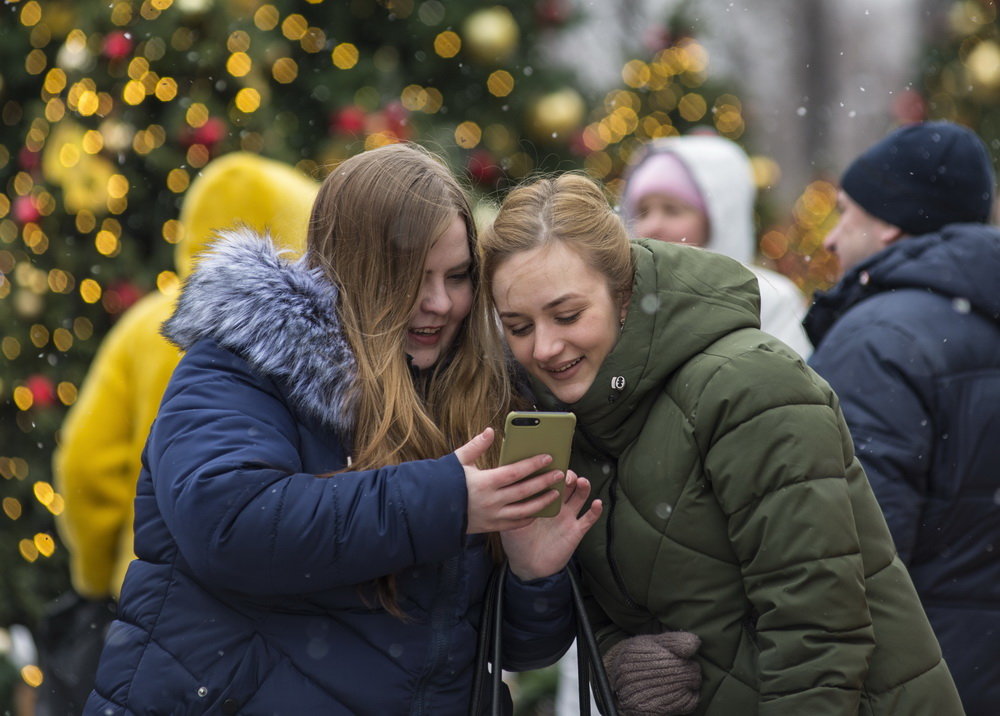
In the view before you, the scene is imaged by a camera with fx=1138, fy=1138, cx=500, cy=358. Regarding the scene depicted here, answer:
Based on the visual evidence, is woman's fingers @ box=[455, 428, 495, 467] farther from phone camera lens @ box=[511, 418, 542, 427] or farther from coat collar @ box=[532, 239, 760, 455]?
coat collar @ box=[532, 239, 760, 455]

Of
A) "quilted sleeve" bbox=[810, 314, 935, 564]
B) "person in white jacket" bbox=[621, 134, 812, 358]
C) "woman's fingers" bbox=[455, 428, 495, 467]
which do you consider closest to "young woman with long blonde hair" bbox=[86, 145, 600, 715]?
"woman's fingers" bbox=[455, 428, 495, 467]

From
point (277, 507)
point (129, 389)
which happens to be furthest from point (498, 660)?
point (129, 389)

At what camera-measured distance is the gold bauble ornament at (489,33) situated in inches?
228

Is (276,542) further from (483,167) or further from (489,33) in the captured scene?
(489,33)

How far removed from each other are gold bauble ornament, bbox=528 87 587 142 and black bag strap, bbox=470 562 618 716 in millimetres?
4044

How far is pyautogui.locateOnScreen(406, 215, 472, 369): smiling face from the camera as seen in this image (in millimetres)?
2434

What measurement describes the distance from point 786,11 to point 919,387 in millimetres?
21733

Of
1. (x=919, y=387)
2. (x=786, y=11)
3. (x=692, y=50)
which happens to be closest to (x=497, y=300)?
Answer: (x=919, y=387)

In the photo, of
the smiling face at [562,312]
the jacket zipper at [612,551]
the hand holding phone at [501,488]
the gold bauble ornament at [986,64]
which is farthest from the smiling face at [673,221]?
the gold bauble ornament at [986,64]

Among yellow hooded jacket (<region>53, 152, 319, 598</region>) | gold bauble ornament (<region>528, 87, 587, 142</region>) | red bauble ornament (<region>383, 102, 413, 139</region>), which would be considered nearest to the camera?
yellow hooded jacket (<region>53, 152, 319, 598</region>)

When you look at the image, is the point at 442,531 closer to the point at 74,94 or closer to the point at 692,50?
the point at 74,94

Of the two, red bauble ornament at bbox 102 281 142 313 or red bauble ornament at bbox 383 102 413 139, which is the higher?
red bauble ornament at bbox 383 102 413 139

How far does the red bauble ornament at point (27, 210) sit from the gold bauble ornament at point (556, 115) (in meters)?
2.57

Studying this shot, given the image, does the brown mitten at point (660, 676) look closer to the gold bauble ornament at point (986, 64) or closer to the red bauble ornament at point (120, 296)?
the red bauble ornament at point (120, 296)
